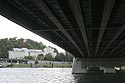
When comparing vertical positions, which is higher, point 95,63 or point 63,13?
point 63,13

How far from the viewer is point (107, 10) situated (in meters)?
19.0

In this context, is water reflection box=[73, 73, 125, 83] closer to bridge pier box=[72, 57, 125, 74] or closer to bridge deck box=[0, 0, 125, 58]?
bridge pier box=[72, 57, 125, 74]

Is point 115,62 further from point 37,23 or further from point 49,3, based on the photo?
point 49,3

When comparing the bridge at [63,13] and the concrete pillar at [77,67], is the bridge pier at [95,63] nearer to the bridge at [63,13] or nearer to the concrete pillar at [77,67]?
the concrete pillar at [77,67]

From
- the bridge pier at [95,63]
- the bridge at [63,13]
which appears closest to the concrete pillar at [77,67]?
the bridge pier at [95,63]

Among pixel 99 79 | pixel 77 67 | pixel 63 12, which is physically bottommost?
pixel 99 79

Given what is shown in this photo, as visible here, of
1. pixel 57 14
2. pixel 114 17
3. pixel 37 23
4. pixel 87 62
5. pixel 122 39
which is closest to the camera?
pixel 57 14

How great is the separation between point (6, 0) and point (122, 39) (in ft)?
73.7

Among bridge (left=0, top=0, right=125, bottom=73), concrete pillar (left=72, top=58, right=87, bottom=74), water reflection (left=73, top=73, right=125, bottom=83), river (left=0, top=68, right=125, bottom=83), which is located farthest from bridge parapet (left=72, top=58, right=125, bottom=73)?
bridge (left=0, top=0, right=125, bottom=73)

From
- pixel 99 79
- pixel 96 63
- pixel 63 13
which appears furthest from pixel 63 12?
pixel 96 63

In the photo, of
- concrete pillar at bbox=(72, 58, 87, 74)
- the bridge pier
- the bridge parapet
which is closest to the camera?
the bridge parapet

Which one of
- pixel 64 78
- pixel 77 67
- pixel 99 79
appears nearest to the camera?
pixel 99 79

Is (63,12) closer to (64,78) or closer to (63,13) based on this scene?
(63,13)

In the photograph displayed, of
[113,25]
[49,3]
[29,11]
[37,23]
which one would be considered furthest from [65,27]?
[49,3]
